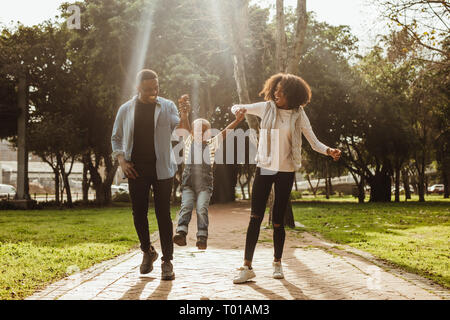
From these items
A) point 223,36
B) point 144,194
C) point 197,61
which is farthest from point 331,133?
point 144,194

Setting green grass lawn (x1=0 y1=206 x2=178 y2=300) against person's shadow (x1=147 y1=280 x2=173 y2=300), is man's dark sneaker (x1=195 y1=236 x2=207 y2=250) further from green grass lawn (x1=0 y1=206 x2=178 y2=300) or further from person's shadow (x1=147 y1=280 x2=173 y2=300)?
green grass lawn (x1=0 y1=206 x2=178 y2=300)

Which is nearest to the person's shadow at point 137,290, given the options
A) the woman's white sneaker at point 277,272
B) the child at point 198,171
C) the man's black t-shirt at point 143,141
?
the child at point 198,171

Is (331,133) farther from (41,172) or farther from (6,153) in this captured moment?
(6,153)

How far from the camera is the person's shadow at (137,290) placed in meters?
4.25

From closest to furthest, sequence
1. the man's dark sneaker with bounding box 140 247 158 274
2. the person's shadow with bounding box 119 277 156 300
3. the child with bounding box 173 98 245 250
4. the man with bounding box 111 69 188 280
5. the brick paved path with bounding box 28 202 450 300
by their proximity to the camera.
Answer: the person's shadow with bounding box 119 277 156 300 → the brick paved path with bounding box 28 202 450 300 → the man with bounding box 111 69 188 280 → the man's dark sneaker with bounding box 140 247 158 274 → the child with bounding box 173 98 245 250

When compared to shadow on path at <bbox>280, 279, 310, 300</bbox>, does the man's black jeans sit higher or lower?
higher

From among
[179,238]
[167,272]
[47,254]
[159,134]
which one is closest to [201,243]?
A: [179,238]

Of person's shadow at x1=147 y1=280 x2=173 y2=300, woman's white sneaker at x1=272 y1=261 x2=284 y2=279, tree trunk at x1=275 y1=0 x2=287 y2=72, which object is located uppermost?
tree trunk at x1=275 y1=0 x2=287 y2=72

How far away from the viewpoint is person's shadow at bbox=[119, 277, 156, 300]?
425cm

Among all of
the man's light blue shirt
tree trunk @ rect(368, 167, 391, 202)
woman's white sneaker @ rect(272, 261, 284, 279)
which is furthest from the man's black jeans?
tree trunk @ rect(368, 167, 391, 202)

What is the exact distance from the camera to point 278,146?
16.1 ft

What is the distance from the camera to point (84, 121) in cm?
2764

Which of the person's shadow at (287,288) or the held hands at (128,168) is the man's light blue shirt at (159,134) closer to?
the held hands at (128,168)

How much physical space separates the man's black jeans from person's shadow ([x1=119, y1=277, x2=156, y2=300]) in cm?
33
